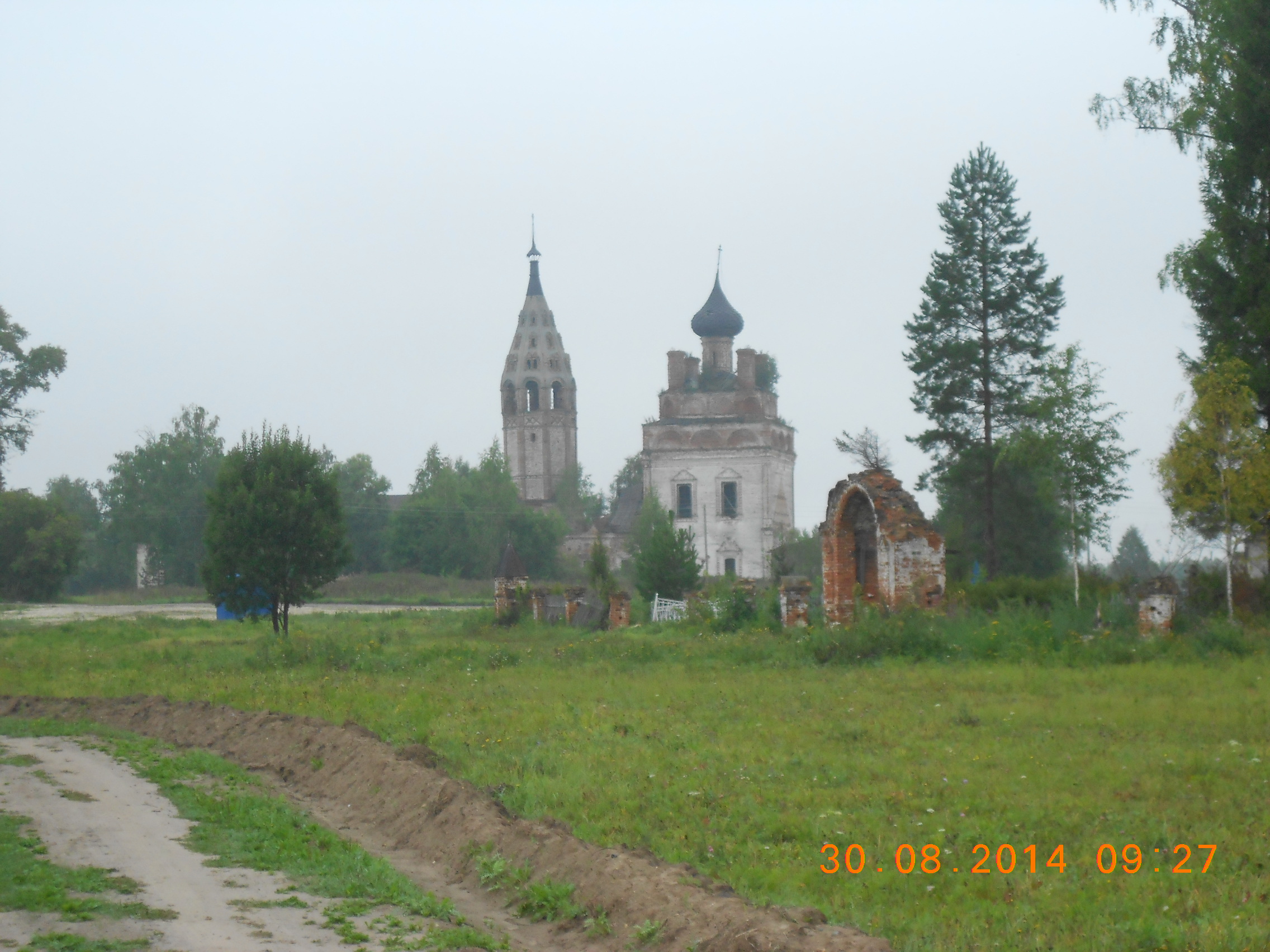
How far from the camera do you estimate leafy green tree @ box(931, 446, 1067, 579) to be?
3366 centimetres

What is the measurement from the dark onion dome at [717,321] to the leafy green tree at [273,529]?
37.7 meters

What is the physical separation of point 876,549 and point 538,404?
67493 mm

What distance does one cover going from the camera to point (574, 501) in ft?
290

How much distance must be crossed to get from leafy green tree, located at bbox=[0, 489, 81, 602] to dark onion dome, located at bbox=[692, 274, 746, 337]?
32046mm

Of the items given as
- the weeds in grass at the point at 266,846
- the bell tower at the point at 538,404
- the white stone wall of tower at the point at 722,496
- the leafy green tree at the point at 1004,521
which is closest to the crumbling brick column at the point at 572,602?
the leafy green tree at the point at 1004,521

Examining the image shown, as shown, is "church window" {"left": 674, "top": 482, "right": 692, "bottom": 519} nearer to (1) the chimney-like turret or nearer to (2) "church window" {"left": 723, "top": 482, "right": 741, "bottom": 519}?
(2) "church window" {"left": 723, "top": 482, "right": 741, "bottom": 519}

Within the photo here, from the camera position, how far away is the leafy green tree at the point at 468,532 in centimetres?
7194

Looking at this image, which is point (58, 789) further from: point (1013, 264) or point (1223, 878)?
point (1013, 264)

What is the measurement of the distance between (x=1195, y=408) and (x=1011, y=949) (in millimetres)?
18113

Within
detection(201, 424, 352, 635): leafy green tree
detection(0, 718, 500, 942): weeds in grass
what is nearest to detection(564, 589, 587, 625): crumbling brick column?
detection(201, 424, 352, 635): leafy green tree

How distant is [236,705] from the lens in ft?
51.2

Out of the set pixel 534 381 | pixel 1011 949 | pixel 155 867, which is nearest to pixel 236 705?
pixel 155 867
